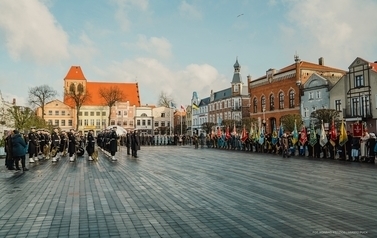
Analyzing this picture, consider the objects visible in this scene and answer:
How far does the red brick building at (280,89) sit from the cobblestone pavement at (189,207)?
5061 cm

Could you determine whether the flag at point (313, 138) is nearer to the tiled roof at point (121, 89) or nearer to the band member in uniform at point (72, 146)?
the band member in uniform at point (72, 146)

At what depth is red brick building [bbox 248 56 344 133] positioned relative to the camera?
6288cm

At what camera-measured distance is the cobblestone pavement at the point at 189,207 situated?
689 centimetres

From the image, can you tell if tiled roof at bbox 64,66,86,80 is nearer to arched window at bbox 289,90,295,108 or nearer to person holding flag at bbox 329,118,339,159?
arched window at bbox 289,90,295,108

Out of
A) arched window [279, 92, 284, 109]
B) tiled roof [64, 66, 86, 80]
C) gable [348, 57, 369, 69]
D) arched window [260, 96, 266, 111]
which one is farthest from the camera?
tiled roof [64, 66, 86, 80]

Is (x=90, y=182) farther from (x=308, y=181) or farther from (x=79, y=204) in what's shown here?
(x=308, y=181)

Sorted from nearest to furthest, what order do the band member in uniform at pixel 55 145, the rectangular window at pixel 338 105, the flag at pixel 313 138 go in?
1. the band member in uniform at pixel 55 145
2. the flag at pixel 313 138
3. the rectangular window at pixel 338 105

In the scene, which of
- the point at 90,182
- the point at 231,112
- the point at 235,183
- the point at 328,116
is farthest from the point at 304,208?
the point at 231,112

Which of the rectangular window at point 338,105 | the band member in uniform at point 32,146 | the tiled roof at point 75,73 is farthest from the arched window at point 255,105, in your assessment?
the tiled roof at point 75,73

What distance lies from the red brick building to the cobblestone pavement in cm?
5061

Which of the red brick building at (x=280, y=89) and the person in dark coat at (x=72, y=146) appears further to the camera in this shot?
the red brick building at (x=280, y=89)

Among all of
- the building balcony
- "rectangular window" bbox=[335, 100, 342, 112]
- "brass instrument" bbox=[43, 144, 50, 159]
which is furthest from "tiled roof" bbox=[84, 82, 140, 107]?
"brass instrument" bbox=[43, 144, 50, 159]

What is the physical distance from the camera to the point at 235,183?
13.0m

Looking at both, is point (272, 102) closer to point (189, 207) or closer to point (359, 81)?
point (359, 81)
